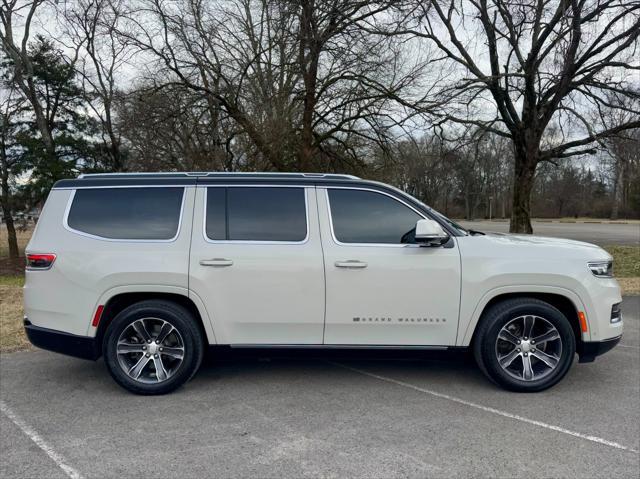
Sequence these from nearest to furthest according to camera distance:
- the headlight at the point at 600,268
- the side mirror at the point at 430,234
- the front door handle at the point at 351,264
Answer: the side mirror at the point at 430,234, the front door handle at the point at 351,264, the headlight at the point at 600,268

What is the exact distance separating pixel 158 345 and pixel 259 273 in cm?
113

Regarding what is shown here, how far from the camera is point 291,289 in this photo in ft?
13.3

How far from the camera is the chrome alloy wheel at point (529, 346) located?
412 cm

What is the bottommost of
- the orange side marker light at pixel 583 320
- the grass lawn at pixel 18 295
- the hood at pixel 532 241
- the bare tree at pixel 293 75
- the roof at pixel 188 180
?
the grass lawn at pixel 18 295

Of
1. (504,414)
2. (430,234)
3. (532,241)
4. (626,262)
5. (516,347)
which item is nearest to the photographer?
(504,414)

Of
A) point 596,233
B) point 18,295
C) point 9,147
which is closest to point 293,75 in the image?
point 18,295

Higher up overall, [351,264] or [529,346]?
[351,264]

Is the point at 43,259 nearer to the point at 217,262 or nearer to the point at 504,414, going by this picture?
the point at 217,262

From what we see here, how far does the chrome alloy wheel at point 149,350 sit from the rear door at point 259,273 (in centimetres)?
43

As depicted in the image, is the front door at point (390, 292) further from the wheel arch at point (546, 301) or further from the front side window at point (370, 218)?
the wheel arch at point (546, 301)

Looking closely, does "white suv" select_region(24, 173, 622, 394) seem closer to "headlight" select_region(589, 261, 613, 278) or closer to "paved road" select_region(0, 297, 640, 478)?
"headlight" select_region(589, 261, 613, 278)

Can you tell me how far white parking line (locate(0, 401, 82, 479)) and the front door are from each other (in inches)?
83.5

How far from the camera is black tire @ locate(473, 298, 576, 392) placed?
13.3 ft

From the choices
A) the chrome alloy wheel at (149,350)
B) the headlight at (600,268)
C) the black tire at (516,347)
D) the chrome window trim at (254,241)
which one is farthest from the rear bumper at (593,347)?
the chrome alloy wheel at (149,350)
